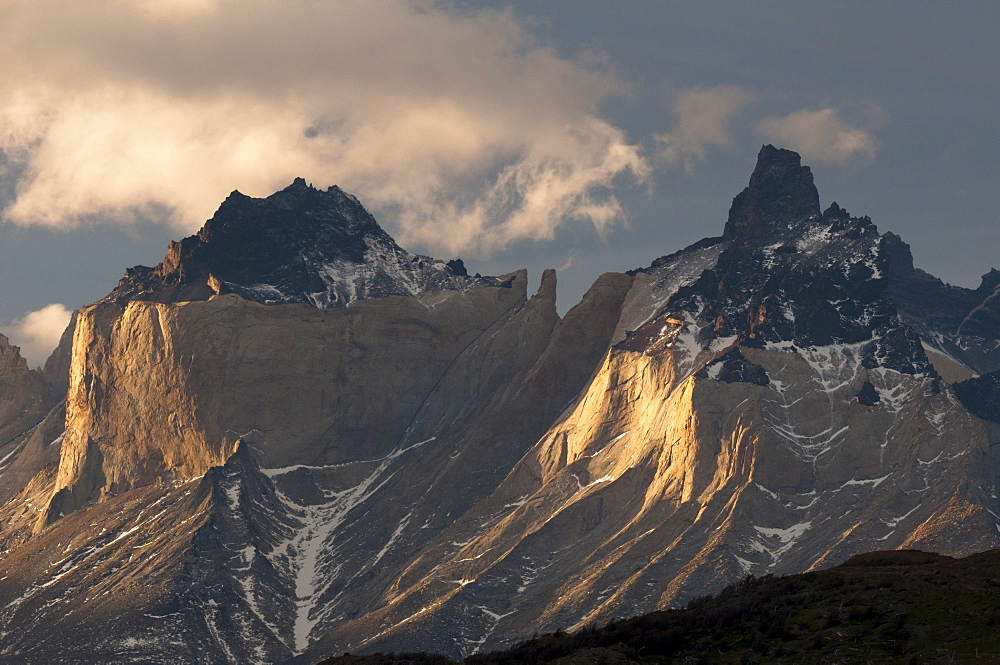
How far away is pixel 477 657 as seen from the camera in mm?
151750

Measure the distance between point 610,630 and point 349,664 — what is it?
22.9m

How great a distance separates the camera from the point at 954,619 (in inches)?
5113

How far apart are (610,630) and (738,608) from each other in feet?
37.2

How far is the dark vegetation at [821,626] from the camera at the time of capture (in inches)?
5005

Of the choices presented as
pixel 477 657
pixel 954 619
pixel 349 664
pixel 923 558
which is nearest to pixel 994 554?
pixel 923 558

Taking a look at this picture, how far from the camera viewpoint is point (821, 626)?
13562 centimetres

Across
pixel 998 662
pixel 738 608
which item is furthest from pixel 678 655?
pixel 998 662

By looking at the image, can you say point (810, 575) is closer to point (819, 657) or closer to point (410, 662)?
point (819, 657)

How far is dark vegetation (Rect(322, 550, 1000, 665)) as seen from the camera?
417 ft

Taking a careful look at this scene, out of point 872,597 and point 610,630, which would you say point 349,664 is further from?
point 872,597

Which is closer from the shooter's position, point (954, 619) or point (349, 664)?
point (954, 619)

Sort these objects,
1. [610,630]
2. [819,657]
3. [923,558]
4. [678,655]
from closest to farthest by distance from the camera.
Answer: [819,657], [678,655], [610,630], [923,558]

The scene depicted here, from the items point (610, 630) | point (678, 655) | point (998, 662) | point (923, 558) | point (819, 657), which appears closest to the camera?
point (998, 662)

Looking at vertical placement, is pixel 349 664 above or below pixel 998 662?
above
